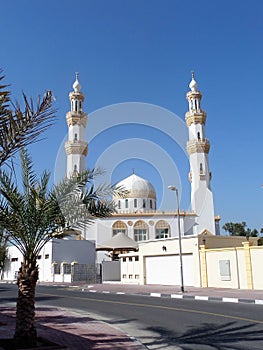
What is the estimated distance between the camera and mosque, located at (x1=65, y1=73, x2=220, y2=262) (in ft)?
177

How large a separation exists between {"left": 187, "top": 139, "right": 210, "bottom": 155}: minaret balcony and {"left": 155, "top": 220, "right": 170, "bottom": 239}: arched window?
1122cm

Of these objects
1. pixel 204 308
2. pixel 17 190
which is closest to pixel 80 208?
pixel 17 190

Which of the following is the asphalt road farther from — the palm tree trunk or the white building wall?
the white building wall

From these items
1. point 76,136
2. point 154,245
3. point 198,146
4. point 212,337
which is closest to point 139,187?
point 198,146

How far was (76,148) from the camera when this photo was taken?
53.3 m

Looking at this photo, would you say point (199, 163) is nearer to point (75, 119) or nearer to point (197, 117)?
point (197, 117)

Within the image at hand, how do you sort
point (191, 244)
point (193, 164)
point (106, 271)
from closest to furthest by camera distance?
point (191, 244) → point (106, 271) → point (193, 164)

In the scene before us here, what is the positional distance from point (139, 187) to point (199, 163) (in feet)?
35.9

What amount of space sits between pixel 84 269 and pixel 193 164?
83.3 ft

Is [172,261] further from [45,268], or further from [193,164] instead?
[193,164]

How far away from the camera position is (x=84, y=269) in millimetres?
35250

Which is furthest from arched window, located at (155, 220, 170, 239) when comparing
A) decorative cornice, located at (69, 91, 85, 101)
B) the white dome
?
decorative cornice, located at (69, 91, 85, 101)

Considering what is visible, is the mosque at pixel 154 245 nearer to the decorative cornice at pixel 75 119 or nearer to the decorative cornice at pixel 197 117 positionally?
the decorative cornice at pixel 75 119

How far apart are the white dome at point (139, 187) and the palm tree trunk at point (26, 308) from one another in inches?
2020
